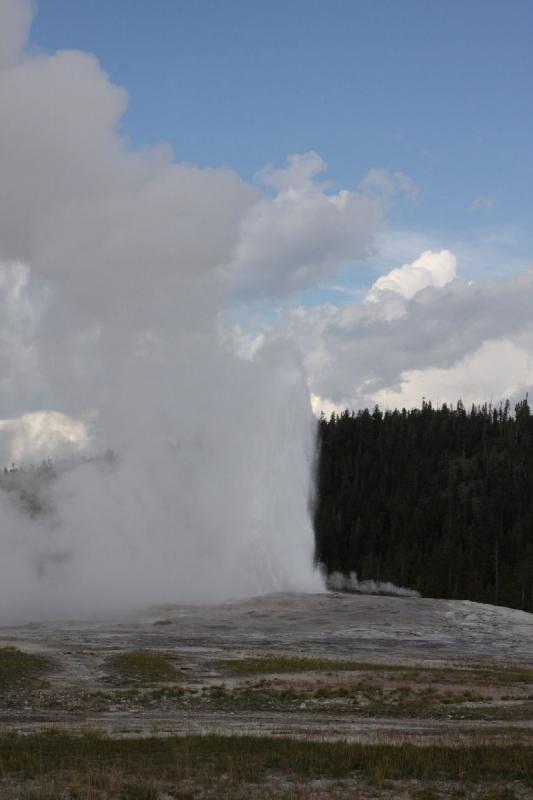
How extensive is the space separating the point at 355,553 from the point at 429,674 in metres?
109

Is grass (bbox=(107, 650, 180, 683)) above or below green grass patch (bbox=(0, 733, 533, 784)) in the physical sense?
below

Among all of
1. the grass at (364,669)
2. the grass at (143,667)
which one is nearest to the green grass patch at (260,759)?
the grass at (143,667)

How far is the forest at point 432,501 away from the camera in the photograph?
405ft

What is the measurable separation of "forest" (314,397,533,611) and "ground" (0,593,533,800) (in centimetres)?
6257

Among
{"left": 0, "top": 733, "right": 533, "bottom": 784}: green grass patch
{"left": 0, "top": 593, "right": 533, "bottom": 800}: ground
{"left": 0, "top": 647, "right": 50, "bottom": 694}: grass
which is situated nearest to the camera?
{"left": 0, "top": 593, "right": 533, "bottom": 800}: ground

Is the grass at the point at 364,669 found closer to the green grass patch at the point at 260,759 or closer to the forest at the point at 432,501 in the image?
the green grass patch at the point at 260,759

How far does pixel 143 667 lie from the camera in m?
36.6

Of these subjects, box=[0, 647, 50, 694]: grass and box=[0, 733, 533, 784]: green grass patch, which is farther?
box=[0, 647, 50, 694]: grass

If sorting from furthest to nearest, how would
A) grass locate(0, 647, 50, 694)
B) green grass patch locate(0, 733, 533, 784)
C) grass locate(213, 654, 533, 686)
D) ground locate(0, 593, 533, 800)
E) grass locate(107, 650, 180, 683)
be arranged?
grass locate(213, 654, 533, 686)
grass locate(107, 650, 180, 683)
grass locate(0, 647, 50, 694)
green grass patch locate(0, 733, 533, 784)
ground locate(0, 593, 533, 800)

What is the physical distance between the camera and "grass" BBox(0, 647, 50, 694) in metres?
31.6

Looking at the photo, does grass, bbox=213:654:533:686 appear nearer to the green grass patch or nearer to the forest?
the green grass patch

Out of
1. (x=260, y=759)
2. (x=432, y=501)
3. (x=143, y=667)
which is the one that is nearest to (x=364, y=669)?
→ (x=143, y=667)

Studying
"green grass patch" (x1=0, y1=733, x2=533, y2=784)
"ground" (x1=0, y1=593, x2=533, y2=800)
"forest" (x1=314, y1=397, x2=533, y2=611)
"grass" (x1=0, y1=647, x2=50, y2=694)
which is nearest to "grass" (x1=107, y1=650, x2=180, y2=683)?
"ground" (x1=0, y1=593, x2=533, y2=800)

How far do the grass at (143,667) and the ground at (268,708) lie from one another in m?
0.14
